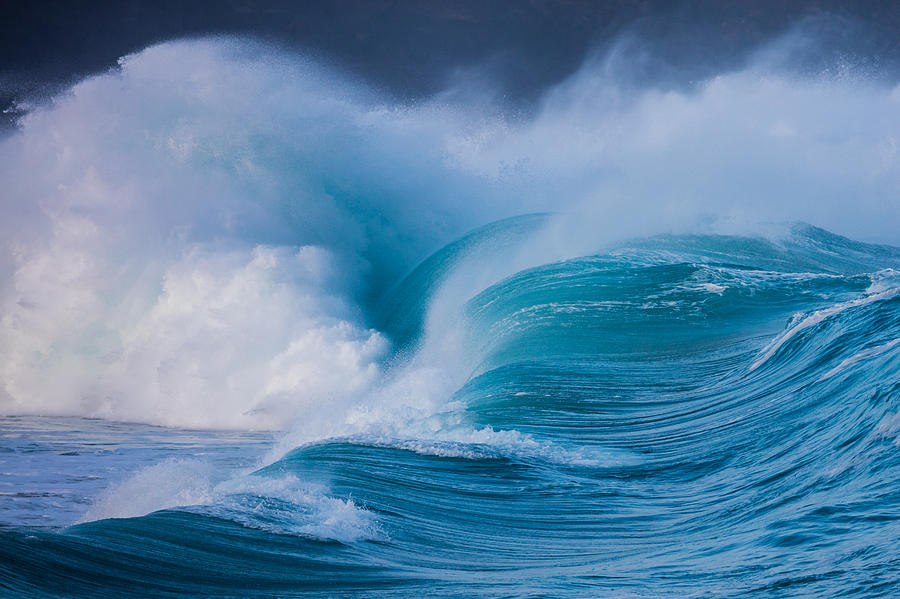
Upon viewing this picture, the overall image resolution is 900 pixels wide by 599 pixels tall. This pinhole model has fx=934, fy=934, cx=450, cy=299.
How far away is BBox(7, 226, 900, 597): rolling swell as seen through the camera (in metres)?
3.44

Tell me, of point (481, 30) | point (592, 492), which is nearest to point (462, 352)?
point (592, 492)

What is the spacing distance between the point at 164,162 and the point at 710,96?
11.4 meters

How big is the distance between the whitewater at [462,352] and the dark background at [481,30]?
20.9 m

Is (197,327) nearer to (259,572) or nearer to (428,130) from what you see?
(428,130)

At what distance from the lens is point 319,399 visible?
35.4 feet

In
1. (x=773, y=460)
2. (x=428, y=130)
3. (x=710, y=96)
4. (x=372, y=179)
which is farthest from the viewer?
(x=710, y=96)

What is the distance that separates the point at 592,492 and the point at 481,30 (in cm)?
4480

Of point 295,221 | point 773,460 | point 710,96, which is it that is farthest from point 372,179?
point 773,460

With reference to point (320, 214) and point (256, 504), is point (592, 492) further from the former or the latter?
point (320, 214)

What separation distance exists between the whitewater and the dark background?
20900 millimetres

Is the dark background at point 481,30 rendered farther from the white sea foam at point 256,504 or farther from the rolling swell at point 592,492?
the white sea foam at point 256,504

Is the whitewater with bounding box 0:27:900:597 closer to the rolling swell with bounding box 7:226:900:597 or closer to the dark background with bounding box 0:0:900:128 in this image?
the rolling swell with bounding box 7:226:900:597

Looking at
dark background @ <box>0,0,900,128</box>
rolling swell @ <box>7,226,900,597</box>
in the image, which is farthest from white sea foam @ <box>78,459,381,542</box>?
dark background @ <box>0,0,900,128</box>

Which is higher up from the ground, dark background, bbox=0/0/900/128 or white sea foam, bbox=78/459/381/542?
dark background, bbox=0/0/900/128
